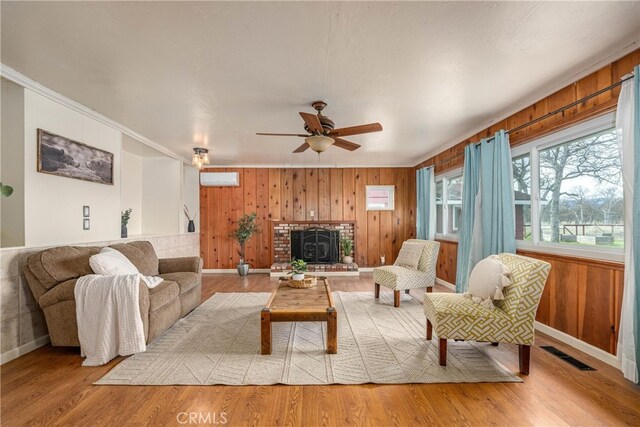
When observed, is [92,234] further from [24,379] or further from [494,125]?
[494,125]

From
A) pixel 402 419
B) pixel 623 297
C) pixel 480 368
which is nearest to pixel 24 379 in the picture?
pixel 402 419

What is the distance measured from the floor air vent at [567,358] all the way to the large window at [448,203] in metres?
2.56

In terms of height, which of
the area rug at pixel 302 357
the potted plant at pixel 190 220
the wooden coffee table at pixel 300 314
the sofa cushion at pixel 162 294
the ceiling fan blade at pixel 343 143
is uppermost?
the ceiling fan blade at pixel 343 143

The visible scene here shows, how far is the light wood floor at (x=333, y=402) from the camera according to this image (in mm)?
1660

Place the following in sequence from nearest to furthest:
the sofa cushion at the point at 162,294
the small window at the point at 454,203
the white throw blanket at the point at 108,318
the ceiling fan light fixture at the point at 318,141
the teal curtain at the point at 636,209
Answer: the teal curtain at the point at 636,209 < the white throw blanket at the point at 108,318 < the sofa cushion at the point at 162,294 < the ceiling fan light fixture at the point at 318,141 < the small window at the point at 454,203

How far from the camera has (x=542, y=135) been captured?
2883 mm

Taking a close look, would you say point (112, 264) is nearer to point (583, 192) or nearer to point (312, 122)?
point (312, 122)

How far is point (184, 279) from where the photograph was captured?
3.27 meters

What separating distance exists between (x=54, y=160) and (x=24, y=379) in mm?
1980

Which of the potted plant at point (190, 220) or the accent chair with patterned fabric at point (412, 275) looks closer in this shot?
the accent chair with patterned fabric at point (412, 275)

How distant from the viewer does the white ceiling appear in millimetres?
1703

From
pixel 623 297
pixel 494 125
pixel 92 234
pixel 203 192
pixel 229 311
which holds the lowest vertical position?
pixel 229 311

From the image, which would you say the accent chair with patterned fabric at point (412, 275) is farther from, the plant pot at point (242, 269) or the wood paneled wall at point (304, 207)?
the plant pot at point (242, 269)

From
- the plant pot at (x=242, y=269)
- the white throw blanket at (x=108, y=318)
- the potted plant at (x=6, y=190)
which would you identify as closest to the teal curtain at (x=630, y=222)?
the white throw blanket at (x=108, y=318)
